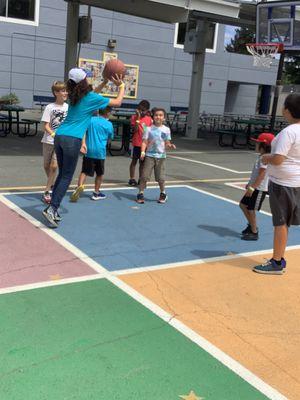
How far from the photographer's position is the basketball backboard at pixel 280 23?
12977 mm

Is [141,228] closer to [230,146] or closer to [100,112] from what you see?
[100,112]

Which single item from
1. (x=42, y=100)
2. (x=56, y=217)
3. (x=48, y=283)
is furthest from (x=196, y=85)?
(x=48, y=283)

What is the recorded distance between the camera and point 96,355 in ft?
10.7

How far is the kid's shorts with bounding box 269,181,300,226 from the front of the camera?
4.83 metres

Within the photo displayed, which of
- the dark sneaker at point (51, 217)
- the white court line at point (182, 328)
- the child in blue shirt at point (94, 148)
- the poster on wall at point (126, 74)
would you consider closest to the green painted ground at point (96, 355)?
the white court line at point (182, 328)

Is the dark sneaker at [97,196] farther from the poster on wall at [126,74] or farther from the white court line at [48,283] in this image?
the poster on wall at [126,74]

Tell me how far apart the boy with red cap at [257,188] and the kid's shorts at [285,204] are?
2.50 ft

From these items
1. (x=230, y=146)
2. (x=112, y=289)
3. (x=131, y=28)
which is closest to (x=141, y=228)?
(x=112, y=289)

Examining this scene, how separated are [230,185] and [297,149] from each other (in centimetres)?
527

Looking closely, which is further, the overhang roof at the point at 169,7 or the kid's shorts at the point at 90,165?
the overhang roof at the point at 169,7

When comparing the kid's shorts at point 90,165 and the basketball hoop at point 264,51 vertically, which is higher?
the basketball hoop at point 264,51

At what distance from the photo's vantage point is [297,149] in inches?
185

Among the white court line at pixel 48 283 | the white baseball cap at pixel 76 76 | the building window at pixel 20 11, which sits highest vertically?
the building window at pixel 20 11

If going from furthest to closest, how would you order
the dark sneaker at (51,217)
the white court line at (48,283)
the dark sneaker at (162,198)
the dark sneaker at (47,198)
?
the dark sneaker at (162,198) < the dark sneaker at (47,198) < the dark sneaker at (51,217) < the white court line at (48,283)
